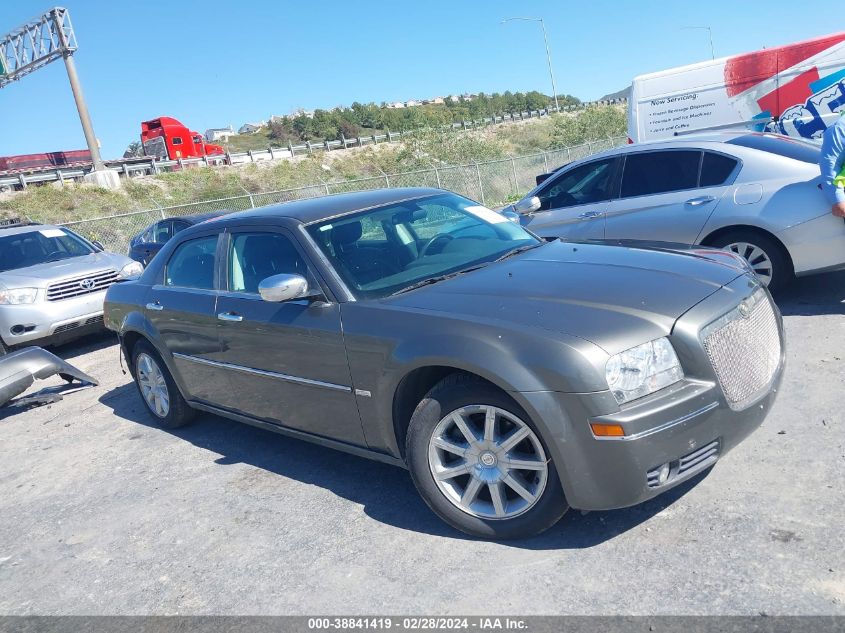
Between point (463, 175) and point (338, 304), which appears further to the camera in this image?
point (463, 175)

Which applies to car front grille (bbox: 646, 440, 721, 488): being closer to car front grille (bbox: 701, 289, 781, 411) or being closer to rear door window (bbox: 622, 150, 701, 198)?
car front grille (bbox: 701, 289, 781, 411)

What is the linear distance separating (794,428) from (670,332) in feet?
4.94

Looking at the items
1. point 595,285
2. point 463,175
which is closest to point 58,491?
point 595,285

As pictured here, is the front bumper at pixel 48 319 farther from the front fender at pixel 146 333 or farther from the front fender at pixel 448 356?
the front fender at pixel 448 356

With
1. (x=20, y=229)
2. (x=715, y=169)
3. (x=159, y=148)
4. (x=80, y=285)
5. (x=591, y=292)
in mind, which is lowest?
(x=591, y=292)

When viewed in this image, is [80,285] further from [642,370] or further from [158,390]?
[642,370]

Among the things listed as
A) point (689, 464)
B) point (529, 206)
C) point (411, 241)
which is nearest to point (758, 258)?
point (529, 206)

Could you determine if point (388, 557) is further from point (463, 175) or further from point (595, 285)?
point (463, 175)

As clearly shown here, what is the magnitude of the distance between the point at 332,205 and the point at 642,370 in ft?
8.00

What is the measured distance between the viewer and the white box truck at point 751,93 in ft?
38.9

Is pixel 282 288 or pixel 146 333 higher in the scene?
pixel 282 288

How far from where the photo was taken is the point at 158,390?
583cm

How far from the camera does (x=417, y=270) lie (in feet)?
13.5

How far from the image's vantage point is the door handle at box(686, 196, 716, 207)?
6340mm
